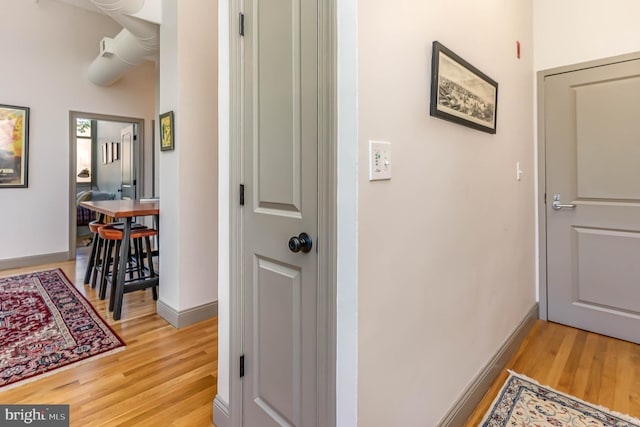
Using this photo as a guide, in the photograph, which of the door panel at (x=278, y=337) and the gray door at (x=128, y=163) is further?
the gray door at (x=128, y=163)

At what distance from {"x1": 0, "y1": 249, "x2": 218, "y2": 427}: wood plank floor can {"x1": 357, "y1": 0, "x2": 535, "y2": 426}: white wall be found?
40.0 inches

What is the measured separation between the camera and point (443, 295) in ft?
4.58

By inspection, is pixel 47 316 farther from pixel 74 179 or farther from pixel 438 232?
pixel 438 232

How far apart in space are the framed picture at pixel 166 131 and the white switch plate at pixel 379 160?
206cm

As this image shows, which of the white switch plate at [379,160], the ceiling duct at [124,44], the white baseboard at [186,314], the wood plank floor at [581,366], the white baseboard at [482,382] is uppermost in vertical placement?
the ceiling duct at [124,44]

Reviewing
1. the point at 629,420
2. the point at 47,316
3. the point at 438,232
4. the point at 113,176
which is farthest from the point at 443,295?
the point at 113,176

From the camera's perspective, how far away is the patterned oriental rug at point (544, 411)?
5.08 feet

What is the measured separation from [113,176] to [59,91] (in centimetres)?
295

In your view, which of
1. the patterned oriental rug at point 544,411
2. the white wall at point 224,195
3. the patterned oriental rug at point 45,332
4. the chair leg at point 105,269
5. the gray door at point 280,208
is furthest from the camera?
the chair leg at point 105,269

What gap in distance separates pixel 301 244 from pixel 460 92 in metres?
1.00

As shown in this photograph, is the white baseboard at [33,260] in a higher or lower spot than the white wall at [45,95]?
lower

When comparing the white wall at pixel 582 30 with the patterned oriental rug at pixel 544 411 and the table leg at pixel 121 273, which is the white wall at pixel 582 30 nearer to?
the patterned oriental rug at pixel 544 411

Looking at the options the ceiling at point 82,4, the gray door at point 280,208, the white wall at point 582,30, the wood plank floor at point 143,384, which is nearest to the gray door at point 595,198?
the white wall at point 582,30

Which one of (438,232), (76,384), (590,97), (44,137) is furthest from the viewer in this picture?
(44,137)
